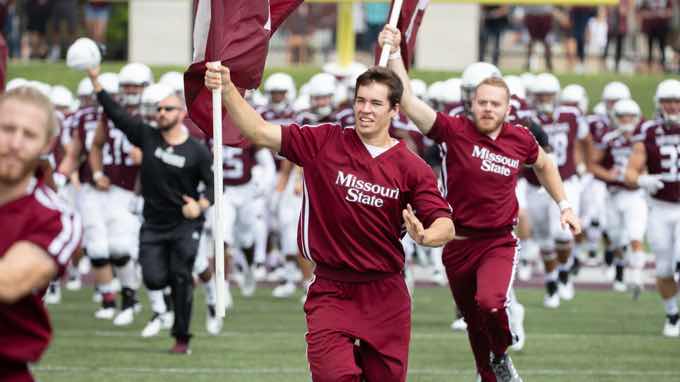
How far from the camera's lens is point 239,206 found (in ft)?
57.7

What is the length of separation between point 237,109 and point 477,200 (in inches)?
122

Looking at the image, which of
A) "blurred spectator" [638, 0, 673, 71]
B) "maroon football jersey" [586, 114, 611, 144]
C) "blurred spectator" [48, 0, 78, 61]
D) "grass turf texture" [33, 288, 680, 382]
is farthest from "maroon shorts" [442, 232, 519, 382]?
"blurred spectator" [48, 0, 78, 61]

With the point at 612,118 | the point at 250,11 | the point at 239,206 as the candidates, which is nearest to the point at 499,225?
the point at 250,11

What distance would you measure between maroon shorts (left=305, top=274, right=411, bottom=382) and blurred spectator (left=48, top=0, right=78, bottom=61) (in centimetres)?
2357

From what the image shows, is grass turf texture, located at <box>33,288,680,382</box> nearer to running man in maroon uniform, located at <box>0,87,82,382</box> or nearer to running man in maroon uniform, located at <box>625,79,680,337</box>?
running man in maroon uniform, located at <box>625,79,680,337</box>

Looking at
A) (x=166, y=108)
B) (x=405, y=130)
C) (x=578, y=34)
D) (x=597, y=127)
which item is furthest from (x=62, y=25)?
(x=166, y=108)

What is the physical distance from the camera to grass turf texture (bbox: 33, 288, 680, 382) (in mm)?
11828

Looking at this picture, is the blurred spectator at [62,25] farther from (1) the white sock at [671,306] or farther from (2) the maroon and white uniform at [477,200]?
(2) the maroon and white uniform at [477,200]

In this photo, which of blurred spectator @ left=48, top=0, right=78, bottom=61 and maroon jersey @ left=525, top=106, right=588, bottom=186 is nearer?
maroon jersey @ left=525, top=106, right=588, bottom=186

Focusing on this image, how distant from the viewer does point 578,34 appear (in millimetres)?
31000

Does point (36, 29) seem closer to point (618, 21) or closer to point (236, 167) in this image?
point (618, 21)

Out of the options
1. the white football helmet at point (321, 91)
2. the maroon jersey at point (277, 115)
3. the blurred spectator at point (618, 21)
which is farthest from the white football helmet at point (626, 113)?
the blurred spectator at point (618, 21)

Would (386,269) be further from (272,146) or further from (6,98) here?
(6,98)

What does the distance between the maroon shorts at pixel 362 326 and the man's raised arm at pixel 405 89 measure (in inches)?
68.4
